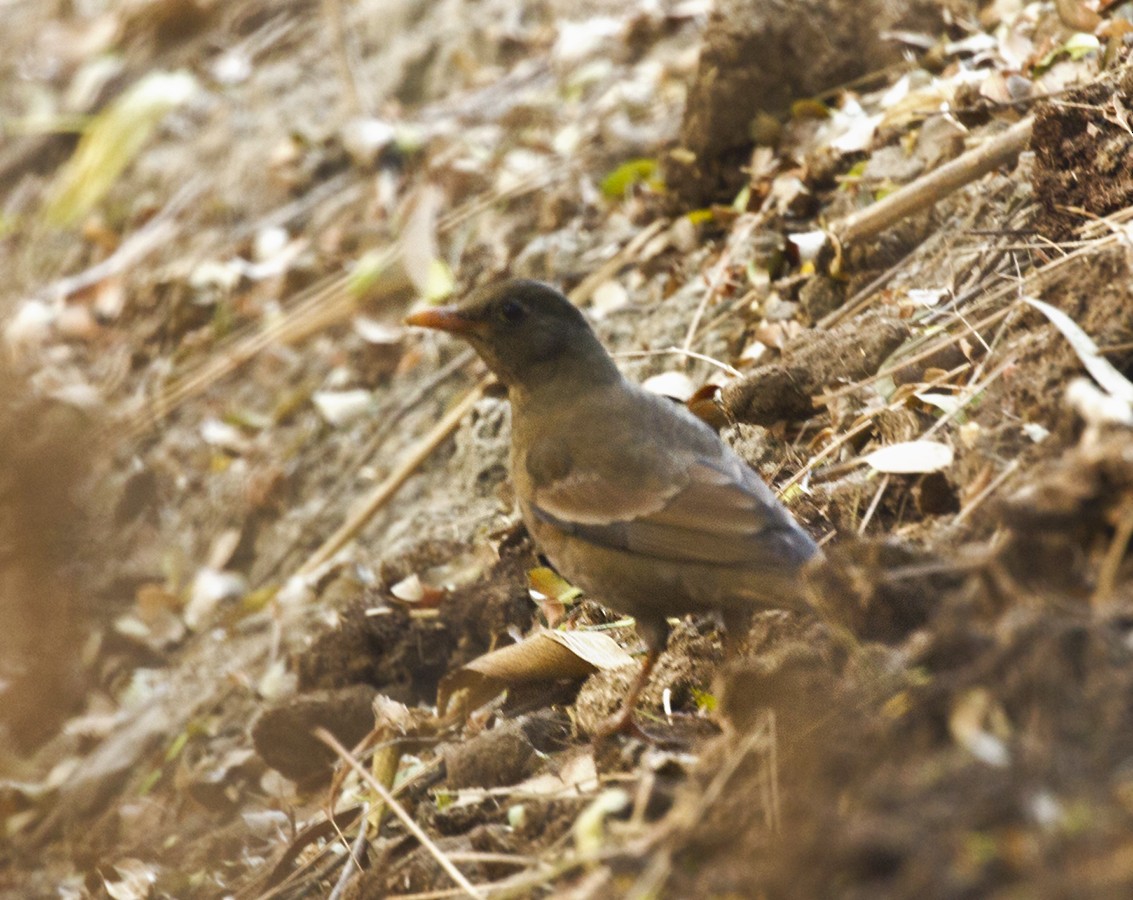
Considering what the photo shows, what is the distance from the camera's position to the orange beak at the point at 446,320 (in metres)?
4.11

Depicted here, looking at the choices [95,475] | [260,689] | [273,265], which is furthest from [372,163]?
[260,689]

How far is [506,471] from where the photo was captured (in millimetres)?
5324

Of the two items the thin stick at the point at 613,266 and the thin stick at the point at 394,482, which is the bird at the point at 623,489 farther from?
the thin stick at the point at 613,266

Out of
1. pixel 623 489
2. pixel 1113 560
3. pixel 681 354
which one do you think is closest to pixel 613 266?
pixel 681 354

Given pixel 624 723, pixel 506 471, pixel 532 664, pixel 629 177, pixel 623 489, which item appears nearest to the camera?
pixel 624 723

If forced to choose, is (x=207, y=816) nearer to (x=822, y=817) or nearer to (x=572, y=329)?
(x=572, y=329)

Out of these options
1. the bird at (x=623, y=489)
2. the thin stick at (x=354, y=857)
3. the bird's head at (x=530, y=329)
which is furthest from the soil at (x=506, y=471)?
the bird's head at (x=530, y=329)

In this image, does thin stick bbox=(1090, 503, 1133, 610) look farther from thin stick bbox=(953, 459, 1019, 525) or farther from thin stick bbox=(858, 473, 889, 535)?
thin stick bbox=(858, 473, 889, 535)

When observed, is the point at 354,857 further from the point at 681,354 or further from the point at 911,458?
the point at 681,354

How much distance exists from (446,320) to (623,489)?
0.85 metres

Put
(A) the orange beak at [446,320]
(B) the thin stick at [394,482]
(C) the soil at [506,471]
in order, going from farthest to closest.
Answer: (B) the thin stick at [394,482], (A) the orange beak at [446,320], (C) the soil at [506,471]

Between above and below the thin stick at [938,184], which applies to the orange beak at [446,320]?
above

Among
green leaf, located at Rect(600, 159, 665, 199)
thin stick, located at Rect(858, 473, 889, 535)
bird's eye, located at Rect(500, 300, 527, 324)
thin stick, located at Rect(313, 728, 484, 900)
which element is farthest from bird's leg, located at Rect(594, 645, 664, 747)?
green leaf, located at Rect(600, 159, 665, 199)

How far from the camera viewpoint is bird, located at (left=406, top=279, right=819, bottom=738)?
343 cm
